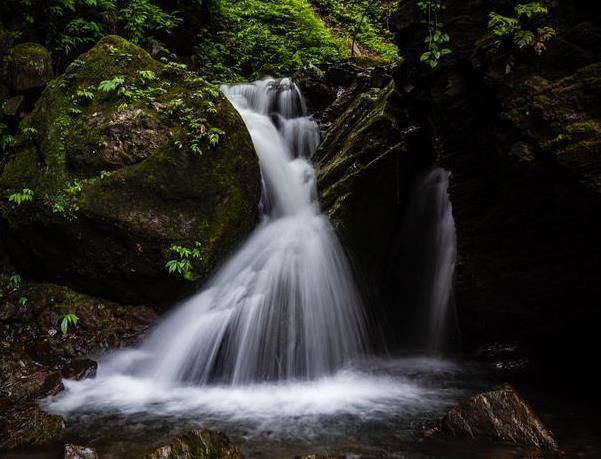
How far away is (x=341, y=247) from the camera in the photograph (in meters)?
6.53

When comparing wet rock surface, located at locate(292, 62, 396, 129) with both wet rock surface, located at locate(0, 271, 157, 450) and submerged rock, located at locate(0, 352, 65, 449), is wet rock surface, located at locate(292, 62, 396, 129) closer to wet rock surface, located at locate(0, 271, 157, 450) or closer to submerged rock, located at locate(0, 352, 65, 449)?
wet rock surface, located at locate(0, 271, 157, 450)

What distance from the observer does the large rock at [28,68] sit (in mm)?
6938

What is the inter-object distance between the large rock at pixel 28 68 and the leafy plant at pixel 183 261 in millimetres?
3803

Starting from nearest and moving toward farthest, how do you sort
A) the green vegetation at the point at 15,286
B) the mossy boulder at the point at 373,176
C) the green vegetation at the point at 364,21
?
the green vegetation at the point at 15,286
the mossy boulder at the point at 373,176
the green vegetation at the point at 364,21

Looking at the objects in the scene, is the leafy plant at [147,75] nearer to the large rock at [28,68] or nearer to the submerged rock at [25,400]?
the large rock at [28,68]

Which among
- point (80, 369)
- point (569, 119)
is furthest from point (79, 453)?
point (569, 119)

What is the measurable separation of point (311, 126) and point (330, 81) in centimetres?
163

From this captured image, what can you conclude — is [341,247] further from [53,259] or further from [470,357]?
[53,259]

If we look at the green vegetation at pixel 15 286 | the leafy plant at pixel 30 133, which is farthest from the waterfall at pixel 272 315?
the leafy plant at pixel 30 133

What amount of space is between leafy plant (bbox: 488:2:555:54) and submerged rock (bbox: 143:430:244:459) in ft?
12.7

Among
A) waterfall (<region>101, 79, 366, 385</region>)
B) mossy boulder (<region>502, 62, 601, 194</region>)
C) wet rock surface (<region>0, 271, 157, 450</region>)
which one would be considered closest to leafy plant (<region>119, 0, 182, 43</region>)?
waterfall (<region>101, 79, 366, 385</region>)

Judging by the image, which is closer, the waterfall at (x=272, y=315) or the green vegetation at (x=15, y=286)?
the waterfall at (x=272, y=315)

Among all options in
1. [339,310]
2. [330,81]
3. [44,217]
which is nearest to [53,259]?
[44,217]

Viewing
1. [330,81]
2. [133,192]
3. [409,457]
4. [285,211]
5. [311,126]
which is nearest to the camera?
[409,457]
